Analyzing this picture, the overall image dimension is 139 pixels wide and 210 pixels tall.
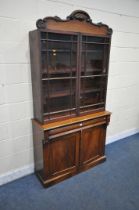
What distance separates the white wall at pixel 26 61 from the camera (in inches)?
71.6

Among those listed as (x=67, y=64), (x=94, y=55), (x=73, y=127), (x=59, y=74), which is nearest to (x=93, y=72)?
(x=94, y=55)

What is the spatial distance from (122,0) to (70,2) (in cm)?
99

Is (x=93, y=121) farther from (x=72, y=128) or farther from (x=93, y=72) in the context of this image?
(x=93, y=72)

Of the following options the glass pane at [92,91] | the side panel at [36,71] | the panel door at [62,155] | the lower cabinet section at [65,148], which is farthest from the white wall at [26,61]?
the glass pane at [92,91]

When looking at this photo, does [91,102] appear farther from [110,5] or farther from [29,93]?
[110,5]

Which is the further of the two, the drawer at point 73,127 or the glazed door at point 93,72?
the glazed door at point 93,72

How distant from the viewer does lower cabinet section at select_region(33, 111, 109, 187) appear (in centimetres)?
201

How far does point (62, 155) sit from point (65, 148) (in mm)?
105

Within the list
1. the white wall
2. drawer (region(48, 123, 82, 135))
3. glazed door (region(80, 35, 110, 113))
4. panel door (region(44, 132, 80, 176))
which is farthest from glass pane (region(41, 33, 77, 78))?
panel door (region(44, 132, 80, 176))

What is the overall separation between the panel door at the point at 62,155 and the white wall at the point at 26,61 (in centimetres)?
38

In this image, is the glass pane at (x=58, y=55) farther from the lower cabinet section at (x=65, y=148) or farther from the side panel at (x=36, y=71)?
the lower cabinet section at (x=65, y=148)

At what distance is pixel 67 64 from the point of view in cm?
203

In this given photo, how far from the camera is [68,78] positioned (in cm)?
202

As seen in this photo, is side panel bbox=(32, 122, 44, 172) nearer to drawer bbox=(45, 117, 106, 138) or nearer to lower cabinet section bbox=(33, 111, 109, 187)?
lower cabinet section bbox=(33, 111, 109, 187)
